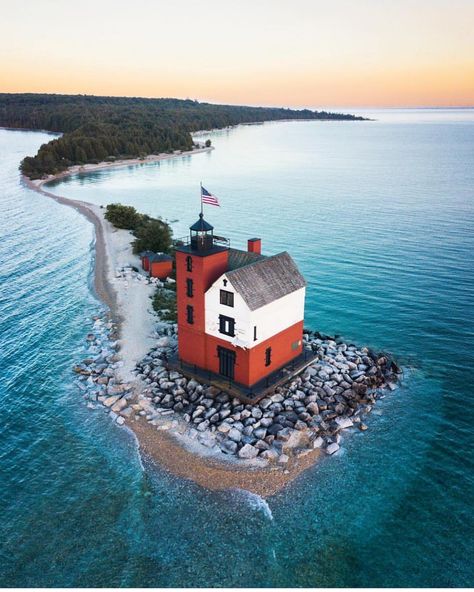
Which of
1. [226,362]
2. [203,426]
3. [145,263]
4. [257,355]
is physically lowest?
[203,426]

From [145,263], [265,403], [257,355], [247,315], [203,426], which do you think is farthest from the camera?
[145,263]

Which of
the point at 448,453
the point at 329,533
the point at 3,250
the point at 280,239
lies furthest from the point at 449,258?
the point at 3,250

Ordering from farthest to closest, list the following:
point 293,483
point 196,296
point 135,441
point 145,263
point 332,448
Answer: point 145,263 → point 196,296 → point 135,441 → point 332,448 → point 293,483

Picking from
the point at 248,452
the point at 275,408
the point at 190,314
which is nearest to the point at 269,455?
the point at 248,452

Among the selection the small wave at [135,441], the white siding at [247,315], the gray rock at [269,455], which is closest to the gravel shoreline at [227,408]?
the gray rock at [269,455]

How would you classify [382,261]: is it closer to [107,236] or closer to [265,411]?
[265,411]

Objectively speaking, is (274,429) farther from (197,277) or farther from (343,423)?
(197,277)
